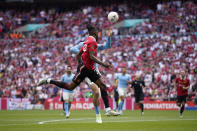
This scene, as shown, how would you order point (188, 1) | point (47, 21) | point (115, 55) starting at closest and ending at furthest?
point (115, 55) < point (188, 1) < point (47, 21)

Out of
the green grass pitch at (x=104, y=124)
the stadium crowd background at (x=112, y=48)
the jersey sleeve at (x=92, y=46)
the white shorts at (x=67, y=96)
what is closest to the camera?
the green grass pitch at (x=104, y=124)

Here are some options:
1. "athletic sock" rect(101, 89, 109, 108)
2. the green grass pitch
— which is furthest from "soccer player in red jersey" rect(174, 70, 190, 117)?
"athletic sock" rect(101, 89, 109, 108)

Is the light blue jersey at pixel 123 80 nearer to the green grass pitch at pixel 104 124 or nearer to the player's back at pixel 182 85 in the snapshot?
the player's back at pixel 182 85

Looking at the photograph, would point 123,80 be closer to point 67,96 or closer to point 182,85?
point 182,85

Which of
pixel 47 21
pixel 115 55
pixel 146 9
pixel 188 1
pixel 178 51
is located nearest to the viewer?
pixel 178 51

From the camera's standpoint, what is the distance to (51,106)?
35.8 metres

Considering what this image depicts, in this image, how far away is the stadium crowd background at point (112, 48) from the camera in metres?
33.6

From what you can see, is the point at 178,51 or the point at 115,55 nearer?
the point at 178,51

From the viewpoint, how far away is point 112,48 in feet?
126

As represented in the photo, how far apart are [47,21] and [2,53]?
7.43m

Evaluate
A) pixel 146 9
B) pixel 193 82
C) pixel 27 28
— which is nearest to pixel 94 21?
pixel 146 9

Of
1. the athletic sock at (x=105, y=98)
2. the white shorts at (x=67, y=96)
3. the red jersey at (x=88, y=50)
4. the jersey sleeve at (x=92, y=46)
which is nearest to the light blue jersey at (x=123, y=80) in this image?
Result: the white shorts at (x=67, y=96)

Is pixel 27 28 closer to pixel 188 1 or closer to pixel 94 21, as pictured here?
pixel 94 21

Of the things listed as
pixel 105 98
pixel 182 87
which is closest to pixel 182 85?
pixel 182 87
